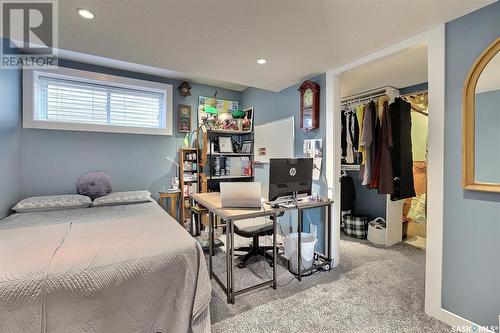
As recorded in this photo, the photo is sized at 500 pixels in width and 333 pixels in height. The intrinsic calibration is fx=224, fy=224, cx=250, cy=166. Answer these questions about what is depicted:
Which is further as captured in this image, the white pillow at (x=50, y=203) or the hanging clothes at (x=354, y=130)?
the hanging clothes at (x=354, y=130)

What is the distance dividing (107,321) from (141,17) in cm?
199

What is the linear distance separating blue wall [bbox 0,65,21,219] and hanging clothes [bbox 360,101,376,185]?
386 cm

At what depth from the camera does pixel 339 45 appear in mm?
2023

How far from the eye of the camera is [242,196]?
2.06 m

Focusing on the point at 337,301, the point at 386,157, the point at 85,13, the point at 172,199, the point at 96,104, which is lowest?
the point at 337,301

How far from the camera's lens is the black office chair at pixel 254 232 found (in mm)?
2395

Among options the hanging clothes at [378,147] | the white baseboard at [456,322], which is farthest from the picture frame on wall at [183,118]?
the white baseboard at [456,322]

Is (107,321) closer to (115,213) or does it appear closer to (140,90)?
(115,213)

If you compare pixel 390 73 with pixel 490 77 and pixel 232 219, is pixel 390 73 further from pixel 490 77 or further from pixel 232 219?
pixel 232 219

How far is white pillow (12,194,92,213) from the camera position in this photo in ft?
8.00

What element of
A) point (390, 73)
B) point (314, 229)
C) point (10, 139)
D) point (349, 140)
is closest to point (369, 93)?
point (390, 73)

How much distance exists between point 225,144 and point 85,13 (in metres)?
2.63

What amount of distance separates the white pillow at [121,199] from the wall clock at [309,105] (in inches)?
91.7

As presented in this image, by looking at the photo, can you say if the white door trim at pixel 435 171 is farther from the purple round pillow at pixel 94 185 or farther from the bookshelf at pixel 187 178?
the purple round pillow at pixel 94 185
